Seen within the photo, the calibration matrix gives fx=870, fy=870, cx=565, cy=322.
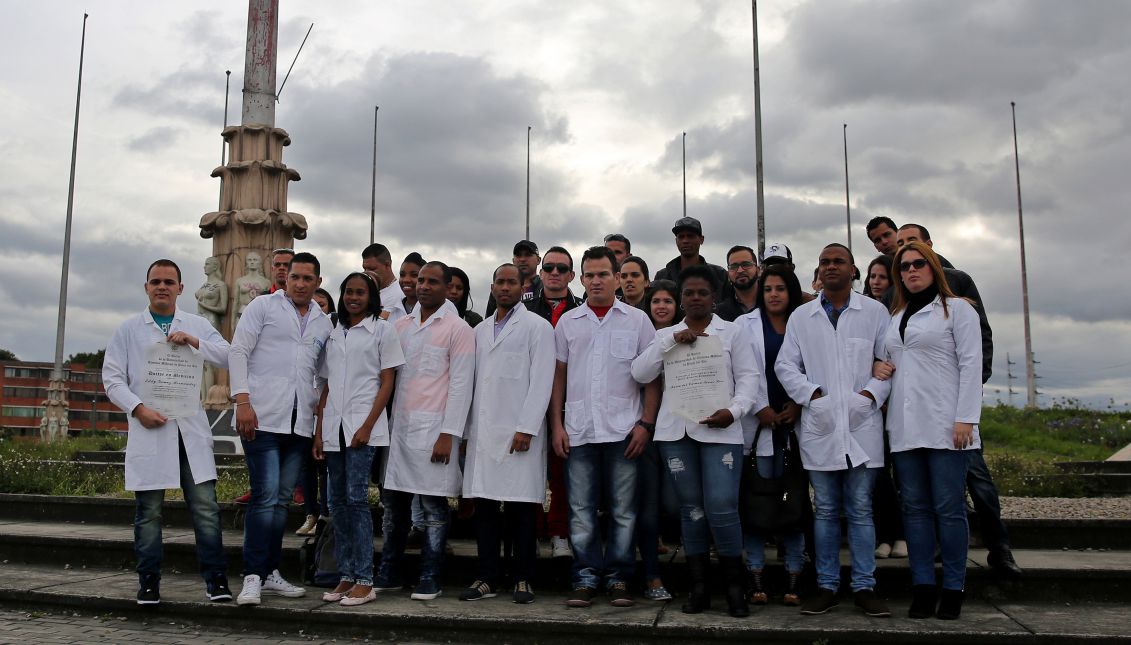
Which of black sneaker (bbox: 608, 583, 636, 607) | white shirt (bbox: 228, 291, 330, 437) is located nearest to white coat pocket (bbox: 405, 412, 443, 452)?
white shirt (bbox: 228, 291, 330, 437)

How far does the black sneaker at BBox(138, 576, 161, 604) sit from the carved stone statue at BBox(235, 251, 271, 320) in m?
9.78

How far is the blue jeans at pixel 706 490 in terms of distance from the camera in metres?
4.71

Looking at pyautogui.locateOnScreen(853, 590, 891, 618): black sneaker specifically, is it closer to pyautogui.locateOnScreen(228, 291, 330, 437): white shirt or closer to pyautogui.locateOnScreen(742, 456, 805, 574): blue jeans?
pyautogui.locateOnScreen(742, 456, 805, 574): blue jeans

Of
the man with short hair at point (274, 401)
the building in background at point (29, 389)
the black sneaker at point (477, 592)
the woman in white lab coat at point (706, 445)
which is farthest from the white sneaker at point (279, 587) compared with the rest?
the building in background at point (29, 389)

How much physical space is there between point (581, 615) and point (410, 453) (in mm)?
1405

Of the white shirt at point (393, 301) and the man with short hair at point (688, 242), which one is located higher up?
the man with short hair at point (688, 242)

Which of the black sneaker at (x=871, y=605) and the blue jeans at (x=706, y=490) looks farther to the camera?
the blue jeans at (x=706, y=490)

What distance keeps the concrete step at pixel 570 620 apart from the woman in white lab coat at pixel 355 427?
0.26 meters

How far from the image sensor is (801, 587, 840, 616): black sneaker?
184 inches

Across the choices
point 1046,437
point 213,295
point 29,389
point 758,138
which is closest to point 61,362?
point 213,295

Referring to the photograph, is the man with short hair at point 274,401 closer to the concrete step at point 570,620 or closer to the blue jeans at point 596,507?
the concrete step at point 570,620

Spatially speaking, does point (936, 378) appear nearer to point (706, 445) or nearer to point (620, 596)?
point (706, 445)

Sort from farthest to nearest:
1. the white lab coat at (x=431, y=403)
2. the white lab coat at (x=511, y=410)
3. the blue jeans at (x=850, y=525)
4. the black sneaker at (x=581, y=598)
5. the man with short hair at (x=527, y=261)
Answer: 1. the man with short hair at (x=527, y=261)
2. the white lab coat at (x=431, y=403)
3. the white lab coat at (x=511, y=410)
4. the black sneaker at (x=581, y=598)
5. the blue jeans at (x=850, y=525)

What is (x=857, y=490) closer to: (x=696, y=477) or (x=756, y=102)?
(x=696, y=477)
